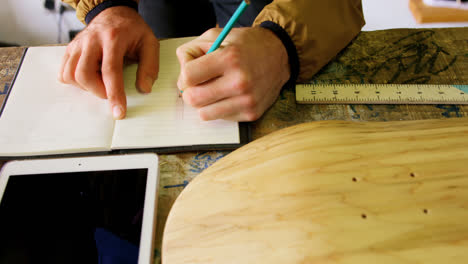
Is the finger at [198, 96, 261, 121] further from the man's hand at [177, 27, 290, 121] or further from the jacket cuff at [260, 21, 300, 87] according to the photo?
the jacket cuff at [260, 21, 300, 87]

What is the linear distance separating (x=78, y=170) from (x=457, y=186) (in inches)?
22.0

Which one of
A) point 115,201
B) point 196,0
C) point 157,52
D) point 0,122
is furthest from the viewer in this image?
point 196,0

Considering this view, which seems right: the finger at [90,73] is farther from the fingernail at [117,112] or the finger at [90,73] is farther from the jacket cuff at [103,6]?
the jacket cuff at [103,6]

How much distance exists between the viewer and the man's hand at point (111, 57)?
630mm

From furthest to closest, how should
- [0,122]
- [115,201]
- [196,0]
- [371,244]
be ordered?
[196,0]
[0,122]
[115,201]
[371,244]

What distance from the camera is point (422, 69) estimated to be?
71 cm

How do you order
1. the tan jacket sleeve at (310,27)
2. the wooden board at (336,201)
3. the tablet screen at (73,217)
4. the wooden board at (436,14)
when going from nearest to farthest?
the wooden board at (336,201), the tablet screen at (73,217), the tan jacket sleeve at (310,27), the wooden board at (436,14)

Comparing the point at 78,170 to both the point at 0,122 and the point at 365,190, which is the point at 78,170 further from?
the point at 365,190

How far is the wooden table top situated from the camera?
594 mm

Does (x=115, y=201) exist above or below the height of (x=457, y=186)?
below

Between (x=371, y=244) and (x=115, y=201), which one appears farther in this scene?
(x=115, y=201)

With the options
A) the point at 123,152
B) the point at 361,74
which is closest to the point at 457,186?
the point at 361,74

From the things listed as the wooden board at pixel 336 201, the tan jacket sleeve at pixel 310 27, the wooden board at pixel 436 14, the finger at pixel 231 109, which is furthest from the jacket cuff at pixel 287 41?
the wooden board at pixel 436 14

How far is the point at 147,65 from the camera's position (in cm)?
68
